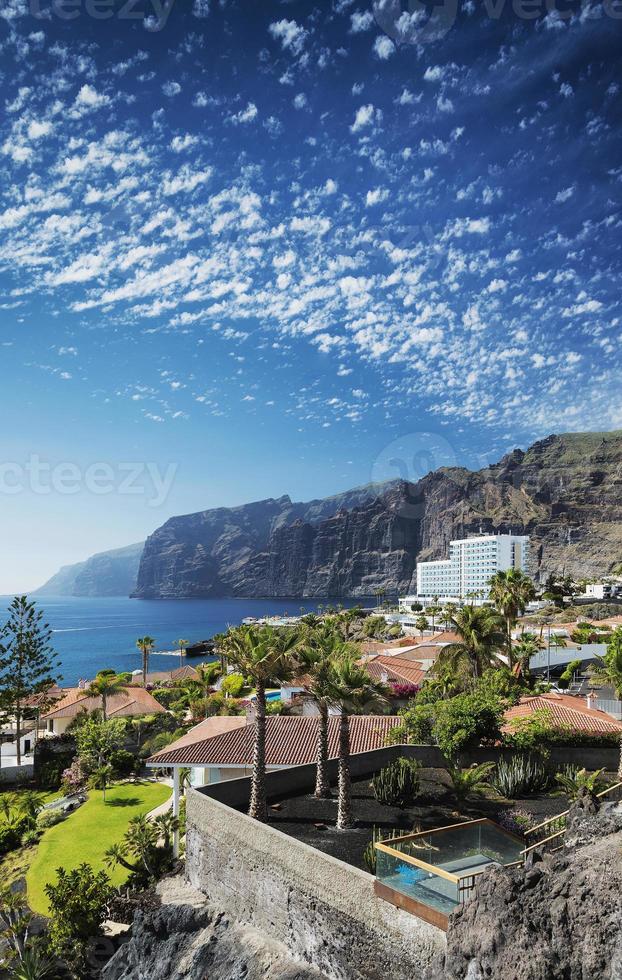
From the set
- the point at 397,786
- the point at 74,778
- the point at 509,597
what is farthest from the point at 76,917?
the point at 509,597

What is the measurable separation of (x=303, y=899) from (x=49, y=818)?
19.3 metres

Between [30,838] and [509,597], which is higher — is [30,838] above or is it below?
below

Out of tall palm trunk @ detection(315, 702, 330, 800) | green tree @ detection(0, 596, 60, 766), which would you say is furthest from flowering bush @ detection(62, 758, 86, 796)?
tall palm trunk @ detection(315, 702, 330, 800)

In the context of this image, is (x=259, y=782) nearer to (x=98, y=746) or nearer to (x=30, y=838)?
(x=30, y=838)

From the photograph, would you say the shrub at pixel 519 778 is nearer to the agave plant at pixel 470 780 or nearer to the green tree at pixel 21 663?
the agave plant at pixel 470 780

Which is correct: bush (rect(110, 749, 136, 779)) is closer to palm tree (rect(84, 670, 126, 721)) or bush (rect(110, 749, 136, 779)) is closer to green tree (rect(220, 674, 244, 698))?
palm tree (rect(84, 670, 126, 721))

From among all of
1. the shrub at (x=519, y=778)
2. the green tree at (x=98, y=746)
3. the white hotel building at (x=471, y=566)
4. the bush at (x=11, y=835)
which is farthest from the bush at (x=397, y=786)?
the white hotel building at (x=471, y=566)

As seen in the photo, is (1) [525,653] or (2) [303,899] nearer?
(2) [303,899]

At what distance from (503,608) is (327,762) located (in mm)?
24071

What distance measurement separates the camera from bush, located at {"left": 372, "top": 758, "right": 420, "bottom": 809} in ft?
63.9

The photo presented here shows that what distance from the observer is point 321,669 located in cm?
1880

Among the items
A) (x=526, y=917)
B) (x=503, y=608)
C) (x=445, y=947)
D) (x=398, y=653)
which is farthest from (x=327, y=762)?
(x=398, y=653)

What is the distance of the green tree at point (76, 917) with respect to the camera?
752 inches

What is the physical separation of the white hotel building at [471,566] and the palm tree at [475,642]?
121 metres
